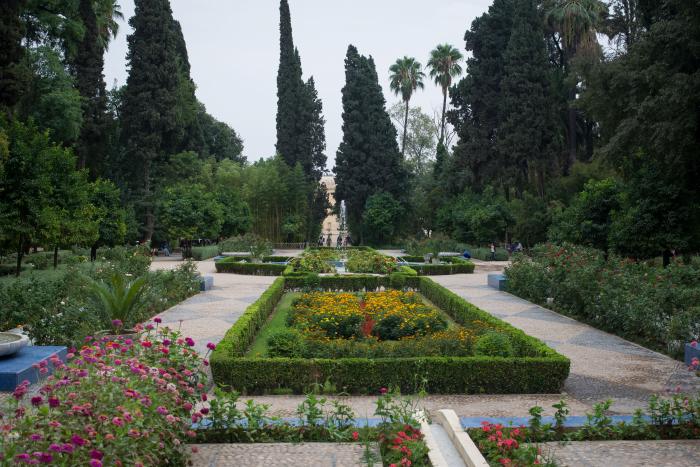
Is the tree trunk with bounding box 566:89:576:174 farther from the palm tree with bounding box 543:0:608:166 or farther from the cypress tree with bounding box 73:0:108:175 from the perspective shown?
the cypress tree with bounding box 73:0:108:175

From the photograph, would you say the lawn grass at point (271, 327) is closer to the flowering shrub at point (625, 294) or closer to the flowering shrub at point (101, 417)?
the flowering shrub at point (101, 417)

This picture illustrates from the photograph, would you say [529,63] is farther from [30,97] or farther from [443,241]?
[30,97]

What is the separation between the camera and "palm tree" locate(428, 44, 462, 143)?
48.2 metres

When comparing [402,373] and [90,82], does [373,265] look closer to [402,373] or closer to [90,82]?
[402,373]

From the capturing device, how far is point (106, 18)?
33.9 m

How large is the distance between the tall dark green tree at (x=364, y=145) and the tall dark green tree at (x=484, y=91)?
6536mm

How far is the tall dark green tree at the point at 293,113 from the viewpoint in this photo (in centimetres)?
4375

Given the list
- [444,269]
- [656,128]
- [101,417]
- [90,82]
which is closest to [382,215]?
[444,269]

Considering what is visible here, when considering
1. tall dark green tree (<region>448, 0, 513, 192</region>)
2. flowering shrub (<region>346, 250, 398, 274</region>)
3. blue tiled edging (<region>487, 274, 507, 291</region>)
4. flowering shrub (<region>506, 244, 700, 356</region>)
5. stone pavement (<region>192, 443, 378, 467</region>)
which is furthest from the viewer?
tall dark green tree (<region>448, 0, 513, 192</region>)

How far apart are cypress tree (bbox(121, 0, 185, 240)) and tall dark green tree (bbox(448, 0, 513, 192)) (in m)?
16.3

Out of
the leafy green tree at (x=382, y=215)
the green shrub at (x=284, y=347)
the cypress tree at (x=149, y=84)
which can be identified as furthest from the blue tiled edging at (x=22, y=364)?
the leafy green tree at (x=382, y=215)

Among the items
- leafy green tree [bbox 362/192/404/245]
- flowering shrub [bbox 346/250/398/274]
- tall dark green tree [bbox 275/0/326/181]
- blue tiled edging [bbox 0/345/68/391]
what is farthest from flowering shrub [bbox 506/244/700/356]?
tall dark green tree [bbox 275/0/326/181]

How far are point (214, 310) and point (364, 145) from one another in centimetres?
2992

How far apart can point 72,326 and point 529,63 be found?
90.6ft
